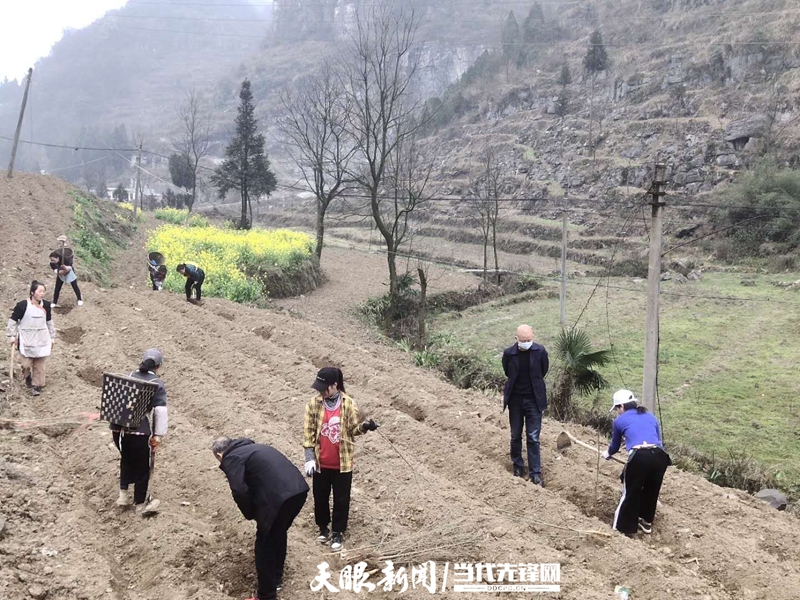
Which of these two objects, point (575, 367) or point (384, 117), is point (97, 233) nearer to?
point (384, 117)

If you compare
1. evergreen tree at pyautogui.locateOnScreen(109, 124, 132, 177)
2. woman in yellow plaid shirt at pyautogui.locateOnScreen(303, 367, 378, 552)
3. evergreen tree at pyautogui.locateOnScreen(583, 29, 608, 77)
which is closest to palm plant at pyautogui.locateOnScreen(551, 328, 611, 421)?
woman in yellow plaid shirt at pyautogui.locateOnScreen(303, 367, 378, 552)

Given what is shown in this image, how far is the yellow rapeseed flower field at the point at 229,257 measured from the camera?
19719 mm

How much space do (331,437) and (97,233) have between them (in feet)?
78.3

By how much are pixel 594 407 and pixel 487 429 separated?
14.7ft

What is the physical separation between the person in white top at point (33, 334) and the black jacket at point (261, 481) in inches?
226

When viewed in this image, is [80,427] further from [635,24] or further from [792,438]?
[635,24]

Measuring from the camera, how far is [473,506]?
6625mm

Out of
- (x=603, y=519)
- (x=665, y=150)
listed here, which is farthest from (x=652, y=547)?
(x=665, y=150)

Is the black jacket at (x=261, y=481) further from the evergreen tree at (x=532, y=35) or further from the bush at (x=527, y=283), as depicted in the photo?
the evergreen tree at (x=532, y=35)

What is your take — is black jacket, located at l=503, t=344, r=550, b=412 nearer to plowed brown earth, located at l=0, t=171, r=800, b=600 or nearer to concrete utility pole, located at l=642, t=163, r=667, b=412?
plowed brown earth, located at l=0, t=171, r=800, b=600

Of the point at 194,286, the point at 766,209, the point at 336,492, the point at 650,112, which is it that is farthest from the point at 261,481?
the point at 650,112

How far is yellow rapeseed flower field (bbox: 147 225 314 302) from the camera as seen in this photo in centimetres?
1972

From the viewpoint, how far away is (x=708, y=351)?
1925 centimetres

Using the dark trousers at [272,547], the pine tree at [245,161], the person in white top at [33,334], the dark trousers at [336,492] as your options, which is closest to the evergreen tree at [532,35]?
the pine tree at [245,161]
